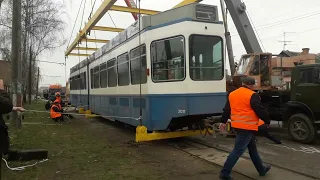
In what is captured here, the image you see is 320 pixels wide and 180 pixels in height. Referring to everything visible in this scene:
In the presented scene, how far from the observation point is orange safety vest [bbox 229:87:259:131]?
212 inches

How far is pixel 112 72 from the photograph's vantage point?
11.8 metres

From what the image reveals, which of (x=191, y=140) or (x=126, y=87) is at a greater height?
(x=126, y=87)

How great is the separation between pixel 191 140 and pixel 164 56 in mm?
2858

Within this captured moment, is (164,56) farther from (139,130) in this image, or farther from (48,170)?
(48,170)

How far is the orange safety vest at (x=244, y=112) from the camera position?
538 cm

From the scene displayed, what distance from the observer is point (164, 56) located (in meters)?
8.39

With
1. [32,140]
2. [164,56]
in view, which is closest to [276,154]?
[164,56]

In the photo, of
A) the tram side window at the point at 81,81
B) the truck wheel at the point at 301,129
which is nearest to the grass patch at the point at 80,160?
the truck wheel at the point at 301,129

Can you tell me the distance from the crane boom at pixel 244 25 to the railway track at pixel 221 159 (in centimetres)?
707

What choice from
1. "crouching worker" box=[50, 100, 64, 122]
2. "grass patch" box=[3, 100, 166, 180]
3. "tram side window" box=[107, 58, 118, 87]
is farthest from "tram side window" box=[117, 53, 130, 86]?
"crouching worker" box=[50, 100, 64, 122]

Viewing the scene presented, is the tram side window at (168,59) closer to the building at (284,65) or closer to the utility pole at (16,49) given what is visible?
the utility pole at (16,49)

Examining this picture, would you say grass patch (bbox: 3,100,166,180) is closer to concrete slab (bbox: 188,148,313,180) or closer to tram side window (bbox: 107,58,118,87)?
concrete slab (bbox: 188,148,313,180)

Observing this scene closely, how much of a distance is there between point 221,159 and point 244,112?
2237mm

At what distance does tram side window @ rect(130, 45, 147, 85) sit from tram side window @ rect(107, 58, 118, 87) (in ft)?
6.29
